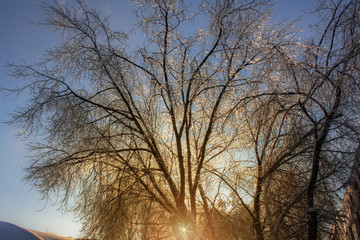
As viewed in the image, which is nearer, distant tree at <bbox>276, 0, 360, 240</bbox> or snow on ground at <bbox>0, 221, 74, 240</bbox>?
distant tree at <bbox>276, 0, 360, 240</bbox>

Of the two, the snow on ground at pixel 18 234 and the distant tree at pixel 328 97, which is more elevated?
the distant tree at pixel 328 97

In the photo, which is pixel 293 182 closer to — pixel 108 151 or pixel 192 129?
pixel 192 129

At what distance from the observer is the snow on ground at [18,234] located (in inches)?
227

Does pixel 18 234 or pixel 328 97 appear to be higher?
pixel 328 97

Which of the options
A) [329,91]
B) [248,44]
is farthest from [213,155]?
[329,91]

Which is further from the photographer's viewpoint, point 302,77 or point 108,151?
point 108,151

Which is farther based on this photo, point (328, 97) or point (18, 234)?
point (18, 234)

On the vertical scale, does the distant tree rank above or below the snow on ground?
above

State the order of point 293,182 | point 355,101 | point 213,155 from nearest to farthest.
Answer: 1. point 355,101
2. point 293,182
3. point 213,155

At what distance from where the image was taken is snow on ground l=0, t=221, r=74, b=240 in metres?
5.77

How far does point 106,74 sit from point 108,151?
143 centimetres

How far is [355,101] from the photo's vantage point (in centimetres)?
319

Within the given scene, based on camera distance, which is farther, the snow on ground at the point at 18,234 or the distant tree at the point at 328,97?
the snow on ground at the point at 18,234

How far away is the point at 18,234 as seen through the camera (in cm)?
598
